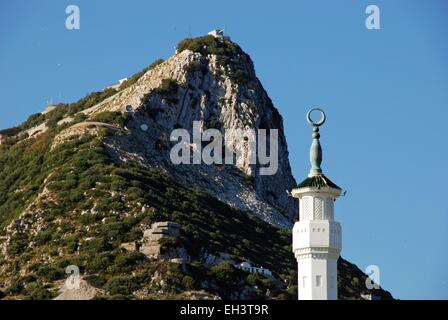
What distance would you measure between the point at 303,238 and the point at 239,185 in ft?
422

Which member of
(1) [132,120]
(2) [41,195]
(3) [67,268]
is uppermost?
(1) [132,120]

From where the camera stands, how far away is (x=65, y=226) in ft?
534

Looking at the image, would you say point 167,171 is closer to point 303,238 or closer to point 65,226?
→ point 65,226

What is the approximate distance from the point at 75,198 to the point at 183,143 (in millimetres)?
33307

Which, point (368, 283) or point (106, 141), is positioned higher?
point (106, 141)

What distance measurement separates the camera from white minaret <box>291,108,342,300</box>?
66.6 metres

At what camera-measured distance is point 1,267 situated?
15725 centimetres

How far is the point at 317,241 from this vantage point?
6694cm

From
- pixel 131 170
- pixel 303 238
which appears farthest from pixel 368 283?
pixel 303 238

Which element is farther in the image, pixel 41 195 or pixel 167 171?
pixel 167 171

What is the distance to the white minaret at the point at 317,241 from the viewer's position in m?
66.6

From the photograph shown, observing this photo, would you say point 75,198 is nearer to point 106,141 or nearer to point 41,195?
point 41,195
